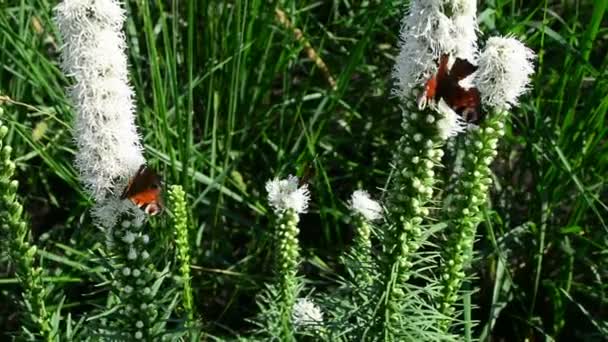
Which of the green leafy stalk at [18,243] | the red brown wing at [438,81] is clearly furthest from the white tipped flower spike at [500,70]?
the green leafy stalk at [18,243]

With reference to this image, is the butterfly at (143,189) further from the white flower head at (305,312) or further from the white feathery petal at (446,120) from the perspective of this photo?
the white flower head at (305,312)

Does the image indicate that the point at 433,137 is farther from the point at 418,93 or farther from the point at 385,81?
the point at 385,81

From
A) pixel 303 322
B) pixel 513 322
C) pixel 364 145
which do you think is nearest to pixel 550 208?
pixel 513 322

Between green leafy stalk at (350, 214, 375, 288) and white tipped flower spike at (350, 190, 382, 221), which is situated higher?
white tipped flower spike at (350, 190, 382, 221)

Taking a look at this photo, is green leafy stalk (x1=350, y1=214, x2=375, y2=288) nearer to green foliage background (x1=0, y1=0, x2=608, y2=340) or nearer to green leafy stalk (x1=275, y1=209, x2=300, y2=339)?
green leafy stalk (x1=275, y1=209, x2=300, y2=339)

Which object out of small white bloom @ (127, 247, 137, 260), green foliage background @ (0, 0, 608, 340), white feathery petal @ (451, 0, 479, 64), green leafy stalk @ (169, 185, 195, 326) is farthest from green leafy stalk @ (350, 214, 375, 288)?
white feathery petal @ (451, 0, 479, 64)

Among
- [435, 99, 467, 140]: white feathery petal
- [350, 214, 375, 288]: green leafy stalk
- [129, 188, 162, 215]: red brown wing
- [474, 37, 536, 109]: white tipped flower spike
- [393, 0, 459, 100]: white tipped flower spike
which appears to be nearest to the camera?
[393, 0, 459, 100]: white tipped flower spike

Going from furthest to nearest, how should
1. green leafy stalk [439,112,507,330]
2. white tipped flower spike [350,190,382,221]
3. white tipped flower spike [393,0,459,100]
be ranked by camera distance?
white tipped flower spike [350,190,382,221], green leafy stalk [439,112,507,330], white tipped flower spike [393,0,459,100]

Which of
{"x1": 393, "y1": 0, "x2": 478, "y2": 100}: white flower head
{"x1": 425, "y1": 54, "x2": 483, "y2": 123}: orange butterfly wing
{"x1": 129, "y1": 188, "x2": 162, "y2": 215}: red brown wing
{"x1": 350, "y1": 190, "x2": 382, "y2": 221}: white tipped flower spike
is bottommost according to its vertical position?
{"x1": 350, "y1": 190, "x2": 382, "y2": 221}: white tipped flower spike
